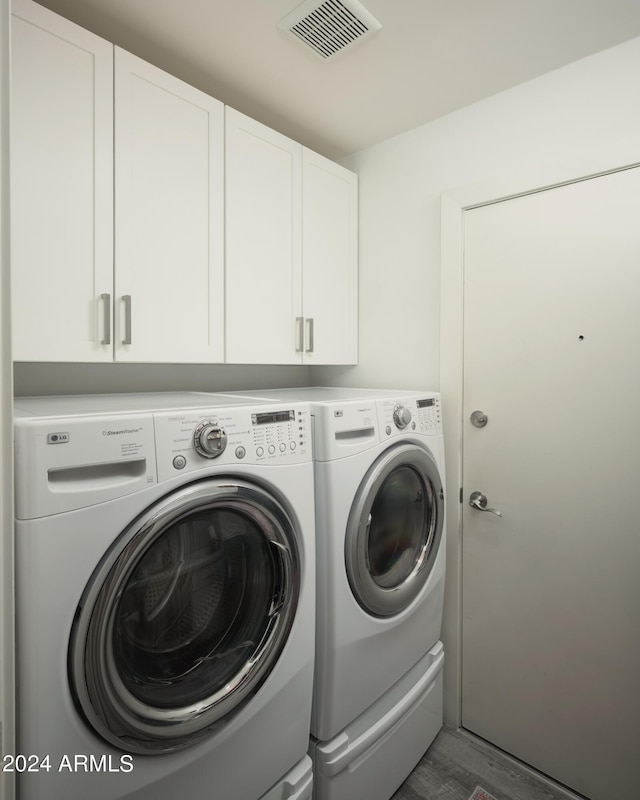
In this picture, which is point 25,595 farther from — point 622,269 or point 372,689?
point 622,269

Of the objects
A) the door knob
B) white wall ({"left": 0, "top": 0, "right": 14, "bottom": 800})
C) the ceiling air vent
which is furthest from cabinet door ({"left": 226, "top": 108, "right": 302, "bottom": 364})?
white wall ({"left": 0, "top": 0, "right": 14, "bottom": 800})

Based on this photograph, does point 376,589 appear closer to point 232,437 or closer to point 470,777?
point 232,437

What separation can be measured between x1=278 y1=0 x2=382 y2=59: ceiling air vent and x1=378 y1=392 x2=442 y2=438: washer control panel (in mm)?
1176

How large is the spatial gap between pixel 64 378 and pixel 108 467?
889 millimetres

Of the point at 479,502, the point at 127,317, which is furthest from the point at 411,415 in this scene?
the point at 127,317

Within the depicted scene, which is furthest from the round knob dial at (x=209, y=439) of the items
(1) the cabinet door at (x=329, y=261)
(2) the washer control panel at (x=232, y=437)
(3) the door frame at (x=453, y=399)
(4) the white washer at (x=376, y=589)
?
(3) the door frame at (x=453, y=399)

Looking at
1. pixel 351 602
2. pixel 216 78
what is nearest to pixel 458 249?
pixel 216 78

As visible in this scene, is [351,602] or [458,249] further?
[458,249]

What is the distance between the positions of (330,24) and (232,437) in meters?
1.32

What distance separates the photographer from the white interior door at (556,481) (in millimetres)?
1539

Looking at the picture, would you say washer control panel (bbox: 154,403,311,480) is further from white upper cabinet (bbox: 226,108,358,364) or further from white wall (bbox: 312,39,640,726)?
white wall (bbox: 312,39,640,726)

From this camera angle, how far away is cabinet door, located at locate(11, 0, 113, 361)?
118cm

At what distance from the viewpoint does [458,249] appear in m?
1.89

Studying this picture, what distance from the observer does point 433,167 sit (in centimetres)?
199
